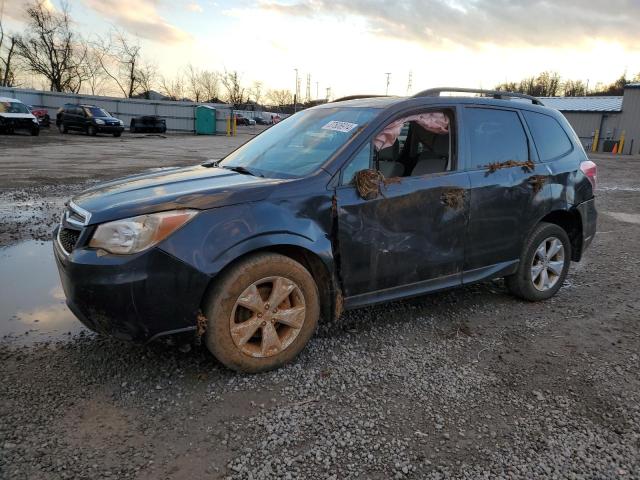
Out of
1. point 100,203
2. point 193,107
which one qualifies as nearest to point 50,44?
point 193,107

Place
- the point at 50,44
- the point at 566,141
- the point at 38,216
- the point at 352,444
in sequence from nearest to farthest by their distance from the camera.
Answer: the point at 352,444 → the point at 566,141 → the point at 38,216 → the point at 50,44

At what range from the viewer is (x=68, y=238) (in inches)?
121

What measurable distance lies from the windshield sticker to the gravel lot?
5.05ft

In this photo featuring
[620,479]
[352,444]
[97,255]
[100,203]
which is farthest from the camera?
[100,203]

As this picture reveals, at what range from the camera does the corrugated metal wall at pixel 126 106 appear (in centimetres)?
4056

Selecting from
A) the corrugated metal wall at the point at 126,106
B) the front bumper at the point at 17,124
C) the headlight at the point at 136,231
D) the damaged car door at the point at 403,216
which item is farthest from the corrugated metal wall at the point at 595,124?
the headlight at the point at 136,231

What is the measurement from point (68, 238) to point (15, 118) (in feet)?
86.8

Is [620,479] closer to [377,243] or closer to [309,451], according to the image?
[309,451]

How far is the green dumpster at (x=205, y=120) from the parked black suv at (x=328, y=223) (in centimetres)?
3931

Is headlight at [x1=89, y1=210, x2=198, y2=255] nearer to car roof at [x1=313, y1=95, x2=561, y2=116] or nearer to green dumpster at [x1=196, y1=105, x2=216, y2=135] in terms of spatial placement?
car roof at [x1=313, y1=95, x2=561, y2=116]

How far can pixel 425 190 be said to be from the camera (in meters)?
3.61

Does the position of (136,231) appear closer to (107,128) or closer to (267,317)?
(267,317)

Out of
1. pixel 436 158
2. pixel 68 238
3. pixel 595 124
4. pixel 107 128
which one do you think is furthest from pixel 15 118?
pixel 595 124

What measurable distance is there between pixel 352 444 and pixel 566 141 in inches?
144
